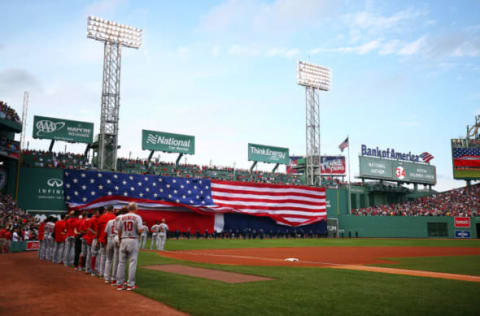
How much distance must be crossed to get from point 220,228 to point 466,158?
3919cm

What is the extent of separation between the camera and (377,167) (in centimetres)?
5684

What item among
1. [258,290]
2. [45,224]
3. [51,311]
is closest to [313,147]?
[45,224]

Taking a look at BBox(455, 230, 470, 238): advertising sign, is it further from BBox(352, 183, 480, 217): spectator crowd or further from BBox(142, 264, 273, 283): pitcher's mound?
BBox(142, 264, 273, 283): pitcher's mound

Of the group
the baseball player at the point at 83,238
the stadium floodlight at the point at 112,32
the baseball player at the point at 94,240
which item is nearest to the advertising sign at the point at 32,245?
the baseball player at the point at 83,238

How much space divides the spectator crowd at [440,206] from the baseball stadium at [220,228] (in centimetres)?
31

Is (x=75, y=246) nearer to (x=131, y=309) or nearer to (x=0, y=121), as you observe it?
(x=131, y=309)

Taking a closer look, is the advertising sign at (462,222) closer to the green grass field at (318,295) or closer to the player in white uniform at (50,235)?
the green grass field at (318,295)

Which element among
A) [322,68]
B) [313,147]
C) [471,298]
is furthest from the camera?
[322,68]

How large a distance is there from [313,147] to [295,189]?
6.81 metres

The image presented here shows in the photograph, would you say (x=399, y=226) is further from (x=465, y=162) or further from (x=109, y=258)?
(x=109, y=258)

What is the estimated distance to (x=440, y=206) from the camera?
177ft

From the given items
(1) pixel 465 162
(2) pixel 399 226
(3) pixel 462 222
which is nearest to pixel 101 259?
(2) pixel 399 226

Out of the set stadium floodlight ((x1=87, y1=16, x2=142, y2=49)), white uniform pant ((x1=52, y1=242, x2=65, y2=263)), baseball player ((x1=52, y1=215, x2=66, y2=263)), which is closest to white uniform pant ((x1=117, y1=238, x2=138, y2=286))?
baseball player ((x1=52, y1=215, x2=66, y2=263))

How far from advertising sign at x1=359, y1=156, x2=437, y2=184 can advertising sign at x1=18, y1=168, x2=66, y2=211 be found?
39.5m
